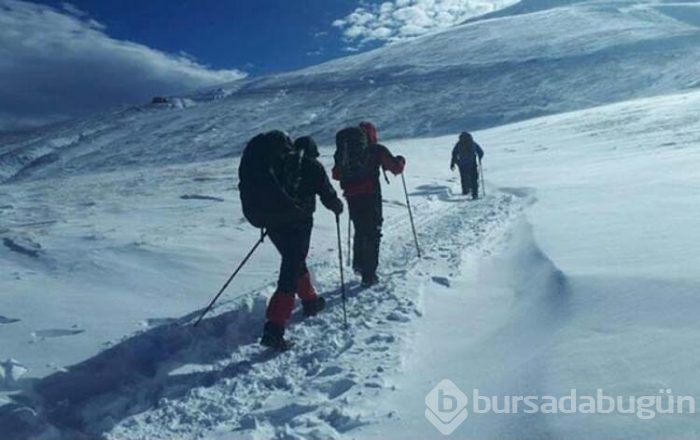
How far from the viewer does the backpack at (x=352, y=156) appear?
8.02m

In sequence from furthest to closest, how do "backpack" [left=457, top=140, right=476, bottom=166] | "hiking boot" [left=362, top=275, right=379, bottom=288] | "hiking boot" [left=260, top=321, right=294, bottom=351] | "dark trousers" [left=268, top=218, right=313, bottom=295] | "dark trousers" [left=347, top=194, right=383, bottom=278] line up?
1. "backpack" [left=457, top=140, right=476, bottom=166]
2. "dark trousers" [left=347, top=194, right=383, bottom=278]
3. "hiking boot" [left=362, top=275, right=379, bottom=288]
4. "dark trousers" [left=268, top=218, right=313, bottom=295]
5. "hiking boot" [left=260, top=321, right=294, bottom=351]

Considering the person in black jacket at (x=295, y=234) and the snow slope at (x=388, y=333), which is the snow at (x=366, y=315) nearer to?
the snow slope at (x=388, y=333)

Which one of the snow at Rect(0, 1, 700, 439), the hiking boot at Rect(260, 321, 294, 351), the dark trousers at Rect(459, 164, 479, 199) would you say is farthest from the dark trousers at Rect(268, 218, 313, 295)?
the dark trousers at Rect(459, 164, 479, 199)

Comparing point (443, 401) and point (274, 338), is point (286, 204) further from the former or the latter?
point (443, 401)

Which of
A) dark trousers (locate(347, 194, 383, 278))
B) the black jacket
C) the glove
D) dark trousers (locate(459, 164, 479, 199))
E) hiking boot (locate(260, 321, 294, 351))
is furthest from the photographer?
dark trousers (locate(459, 164, 479, 199))

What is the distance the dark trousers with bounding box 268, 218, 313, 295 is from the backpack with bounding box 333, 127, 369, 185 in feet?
6.86

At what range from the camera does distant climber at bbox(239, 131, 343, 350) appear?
224 inches

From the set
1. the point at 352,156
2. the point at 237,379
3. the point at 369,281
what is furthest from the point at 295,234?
the point at 352,156

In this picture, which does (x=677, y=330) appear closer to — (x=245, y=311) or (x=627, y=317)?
(x=627, y=317)

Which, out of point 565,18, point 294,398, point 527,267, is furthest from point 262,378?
point 565,18

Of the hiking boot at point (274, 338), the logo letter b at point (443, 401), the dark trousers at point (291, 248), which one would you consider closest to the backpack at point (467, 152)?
the dark trousers at point (291, 248)

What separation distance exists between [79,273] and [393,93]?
183ft

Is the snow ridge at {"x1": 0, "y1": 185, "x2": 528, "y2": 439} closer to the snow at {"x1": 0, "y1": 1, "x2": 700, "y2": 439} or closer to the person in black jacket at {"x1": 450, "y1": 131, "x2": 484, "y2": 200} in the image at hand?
the snow at {"x1": 0, "y1": 1, "x2": 700, "y2": 439}

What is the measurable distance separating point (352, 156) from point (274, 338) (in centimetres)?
298
